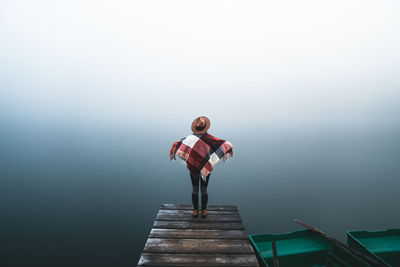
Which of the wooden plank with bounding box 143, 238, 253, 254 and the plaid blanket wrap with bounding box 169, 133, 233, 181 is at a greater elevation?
the plaid blanket wrap with bounding box 169, 133, 233, 181

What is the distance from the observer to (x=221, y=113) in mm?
80750

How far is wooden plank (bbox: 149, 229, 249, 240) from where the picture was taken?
8.72 feet

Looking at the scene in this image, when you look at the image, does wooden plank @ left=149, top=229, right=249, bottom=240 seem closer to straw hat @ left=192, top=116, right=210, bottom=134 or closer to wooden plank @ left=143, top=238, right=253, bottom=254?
wooden plank @ left=143, top=238, right=253, bottom=254

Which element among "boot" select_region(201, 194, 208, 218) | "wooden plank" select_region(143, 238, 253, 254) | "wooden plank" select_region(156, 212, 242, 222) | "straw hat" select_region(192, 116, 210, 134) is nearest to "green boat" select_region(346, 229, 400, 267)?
"wooden plank" select_region(156, 212, 242, 222)

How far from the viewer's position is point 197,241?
2549 mm

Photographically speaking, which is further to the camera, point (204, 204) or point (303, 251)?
point (303, 251)

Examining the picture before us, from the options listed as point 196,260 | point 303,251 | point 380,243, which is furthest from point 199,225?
point 380,243

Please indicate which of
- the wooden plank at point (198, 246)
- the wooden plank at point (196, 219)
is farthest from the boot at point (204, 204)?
the wooden plank at point (198, 246)

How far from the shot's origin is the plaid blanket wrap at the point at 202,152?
295 cm

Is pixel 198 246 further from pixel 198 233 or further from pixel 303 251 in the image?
pixel 303 251

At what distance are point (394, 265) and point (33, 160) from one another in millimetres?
24027

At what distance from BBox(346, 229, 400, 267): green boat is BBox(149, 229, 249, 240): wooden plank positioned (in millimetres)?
2424

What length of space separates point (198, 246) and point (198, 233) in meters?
0.30

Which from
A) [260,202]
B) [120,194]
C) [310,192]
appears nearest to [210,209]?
[260,202]
